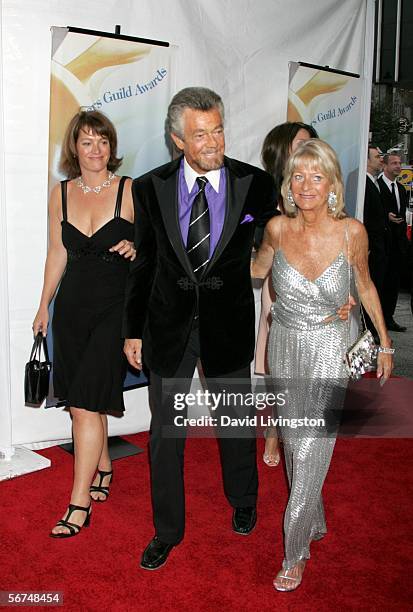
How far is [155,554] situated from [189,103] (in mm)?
1832

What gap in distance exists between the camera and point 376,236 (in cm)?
719

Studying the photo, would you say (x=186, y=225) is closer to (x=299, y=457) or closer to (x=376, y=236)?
(x=299, y=457)

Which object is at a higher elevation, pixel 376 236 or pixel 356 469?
pixel 376 236

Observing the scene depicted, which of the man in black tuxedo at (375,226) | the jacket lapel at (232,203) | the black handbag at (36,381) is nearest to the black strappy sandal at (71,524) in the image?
the black handbag at (36,381)

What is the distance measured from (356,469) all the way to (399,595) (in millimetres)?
1318

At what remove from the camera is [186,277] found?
2.86 m

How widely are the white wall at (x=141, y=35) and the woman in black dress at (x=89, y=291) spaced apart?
65cm

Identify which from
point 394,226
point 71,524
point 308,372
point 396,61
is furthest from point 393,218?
point 396,61

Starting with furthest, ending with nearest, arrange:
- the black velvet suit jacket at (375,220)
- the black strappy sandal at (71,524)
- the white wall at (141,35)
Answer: the black velvet suit jacket at (375,220) → the white wall at (141,35) → the black strappy sandal at (71,524)

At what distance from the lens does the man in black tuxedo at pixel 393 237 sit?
26.8 feet

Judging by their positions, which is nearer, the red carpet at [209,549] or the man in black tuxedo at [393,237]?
the red carpet at [209,549]

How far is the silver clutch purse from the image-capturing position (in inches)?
108

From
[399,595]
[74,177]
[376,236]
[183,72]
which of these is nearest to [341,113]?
[183,72]

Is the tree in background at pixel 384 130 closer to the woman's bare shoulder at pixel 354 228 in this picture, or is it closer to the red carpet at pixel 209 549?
the red carpet at pixel 209 549
